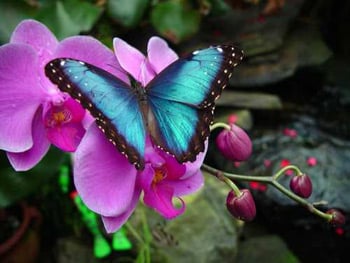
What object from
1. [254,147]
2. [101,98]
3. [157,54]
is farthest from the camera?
[254,147]

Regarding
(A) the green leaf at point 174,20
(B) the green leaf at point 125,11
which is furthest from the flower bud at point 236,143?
(A) the green leaf at point 174,20

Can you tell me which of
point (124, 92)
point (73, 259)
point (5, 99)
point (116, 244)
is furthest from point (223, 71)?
point (73, 259)

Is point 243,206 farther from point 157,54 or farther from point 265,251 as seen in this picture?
point 265,251

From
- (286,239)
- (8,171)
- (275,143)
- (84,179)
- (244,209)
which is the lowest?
(286,239)

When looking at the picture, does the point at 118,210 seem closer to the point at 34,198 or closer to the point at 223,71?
the point at 223,71

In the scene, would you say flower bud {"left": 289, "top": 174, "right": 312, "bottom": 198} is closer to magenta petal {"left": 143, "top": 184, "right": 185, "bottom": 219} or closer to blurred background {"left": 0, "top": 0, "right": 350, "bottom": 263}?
magenta petal {"left": 143, "top": 184, "right": 185, "bottom": 219}

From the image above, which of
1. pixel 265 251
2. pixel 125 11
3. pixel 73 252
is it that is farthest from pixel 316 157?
pixel 73 252
